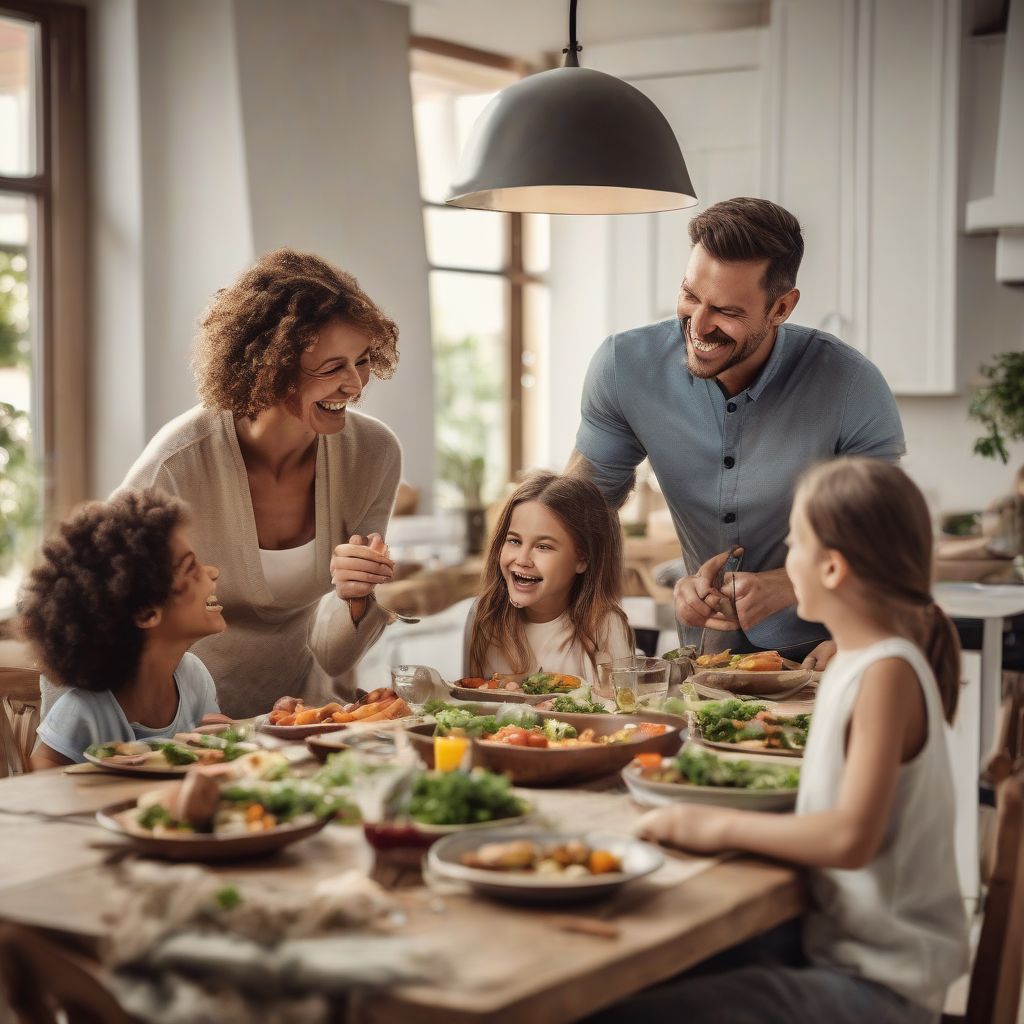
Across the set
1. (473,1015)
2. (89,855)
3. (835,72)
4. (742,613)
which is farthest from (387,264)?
(473,1015)

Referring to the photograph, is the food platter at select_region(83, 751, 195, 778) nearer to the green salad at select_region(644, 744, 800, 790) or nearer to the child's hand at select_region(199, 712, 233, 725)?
the child's hand at select_region(199, 712, 233, 725)

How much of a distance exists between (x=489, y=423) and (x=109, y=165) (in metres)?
2.30

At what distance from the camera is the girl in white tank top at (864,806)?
1421mm

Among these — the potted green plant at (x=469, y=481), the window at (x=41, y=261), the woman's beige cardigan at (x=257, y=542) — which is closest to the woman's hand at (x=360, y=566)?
the woman's beige cardigan at (x=257, y=542)

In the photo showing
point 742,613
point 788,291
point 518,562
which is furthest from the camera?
point 518,562

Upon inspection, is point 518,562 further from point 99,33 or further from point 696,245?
point 99,33

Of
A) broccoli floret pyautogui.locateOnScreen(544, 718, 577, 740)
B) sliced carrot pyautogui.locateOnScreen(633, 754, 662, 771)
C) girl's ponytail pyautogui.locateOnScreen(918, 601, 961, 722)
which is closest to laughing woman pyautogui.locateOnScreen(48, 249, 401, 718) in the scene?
broccoli floret pyautogui.locateOnScreen(544, 718, 577, 740)

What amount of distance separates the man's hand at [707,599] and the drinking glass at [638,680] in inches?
10.5

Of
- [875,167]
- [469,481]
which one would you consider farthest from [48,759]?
[875,167]

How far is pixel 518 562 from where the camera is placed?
9.27ft

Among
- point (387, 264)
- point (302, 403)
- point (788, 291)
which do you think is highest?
point (387, 264)

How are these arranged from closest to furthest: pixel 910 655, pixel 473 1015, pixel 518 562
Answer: pixel 473 1015 < pixel 910 655 < pixel 518 562

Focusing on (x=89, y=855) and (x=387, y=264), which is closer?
(x=89, y=855)

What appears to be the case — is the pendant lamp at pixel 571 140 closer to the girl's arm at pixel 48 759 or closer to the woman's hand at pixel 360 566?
the woman's hand at pixel 360 566
